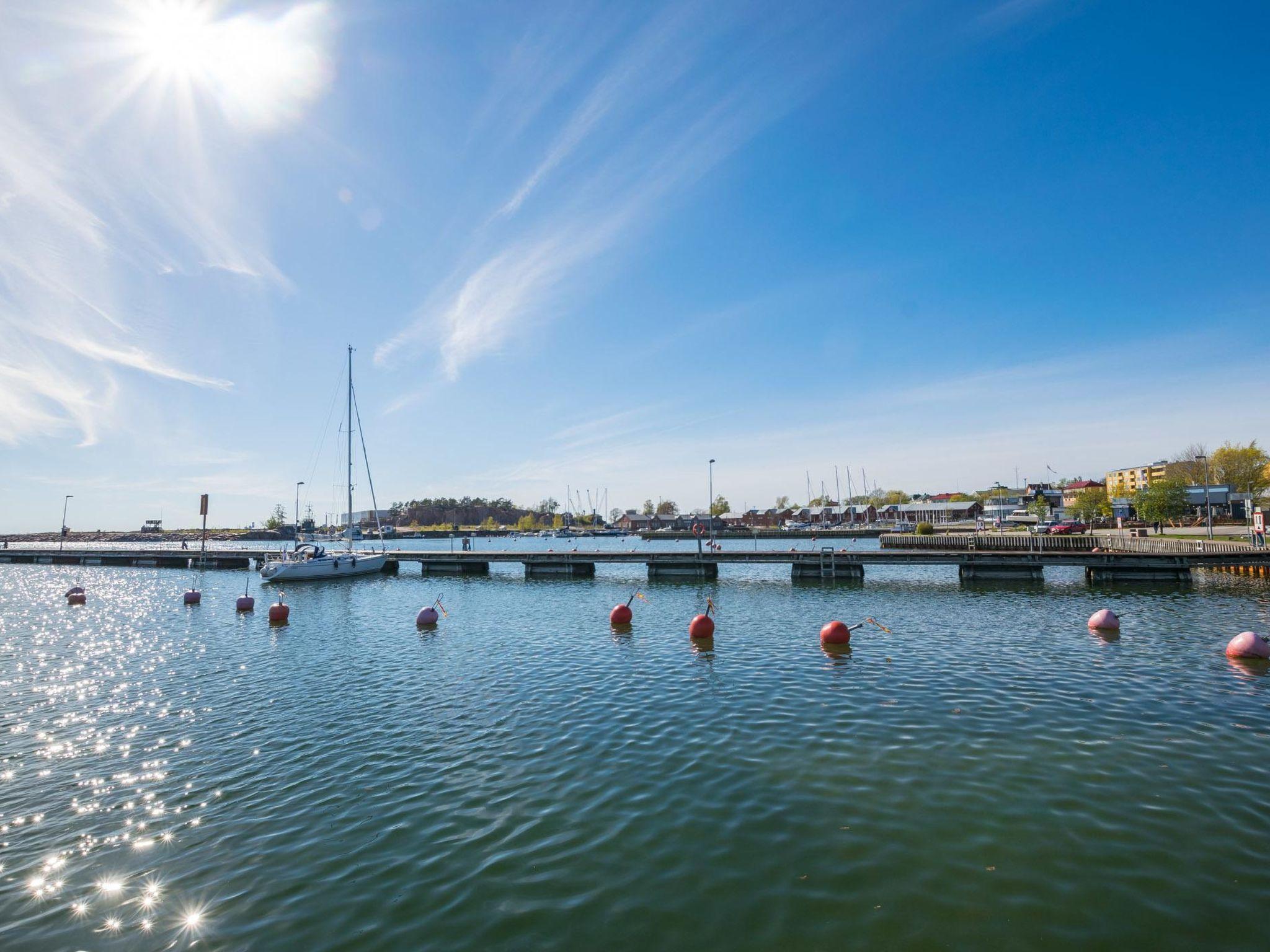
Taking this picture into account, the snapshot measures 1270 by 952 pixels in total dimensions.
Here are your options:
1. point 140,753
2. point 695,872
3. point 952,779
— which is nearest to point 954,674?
point 952,779

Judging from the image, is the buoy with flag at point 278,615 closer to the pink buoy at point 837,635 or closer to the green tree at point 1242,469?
the pink buoy at point 837,635

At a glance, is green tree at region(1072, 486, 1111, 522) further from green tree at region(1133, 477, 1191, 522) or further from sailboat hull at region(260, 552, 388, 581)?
sailboat hull at region(260, 552, 388, 581)

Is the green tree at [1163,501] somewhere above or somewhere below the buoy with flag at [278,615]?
above

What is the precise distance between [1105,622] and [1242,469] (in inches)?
5482

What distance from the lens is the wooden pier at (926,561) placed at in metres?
44.9

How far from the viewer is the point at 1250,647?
20484 mm

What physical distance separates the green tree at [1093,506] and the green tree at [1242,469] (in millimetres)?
31339

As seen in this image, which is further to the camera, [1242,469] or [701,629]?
[1242,469]

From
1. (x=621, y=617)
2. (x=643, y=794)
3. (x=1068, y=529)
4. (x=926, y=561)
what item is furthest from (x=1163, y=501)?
(x=643, y=794)

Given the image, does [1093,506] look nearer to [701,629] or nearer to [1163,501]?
[1163,501]

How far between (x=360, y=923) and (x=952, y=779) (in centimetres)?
1080

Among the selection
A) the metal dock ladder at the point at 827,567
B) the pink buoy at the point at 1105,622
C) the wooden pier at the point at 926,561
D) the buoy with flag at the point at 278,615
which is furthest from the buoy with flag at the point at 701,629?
the metal dock ladder at the point at 827,567

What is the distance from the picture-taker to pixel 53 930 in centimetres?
796

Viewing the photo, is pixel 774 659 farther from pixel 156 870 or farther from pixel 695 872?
pixel 156 870
